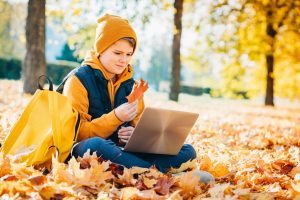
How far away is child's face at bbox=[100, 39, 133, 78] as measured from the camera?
3.51 m

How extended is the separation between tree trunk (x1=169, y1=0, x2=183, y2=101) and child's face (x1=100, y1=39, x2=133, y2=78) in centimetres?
1072

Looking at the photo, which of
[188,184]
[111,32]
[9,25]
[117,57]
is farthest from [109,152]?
[9,25]

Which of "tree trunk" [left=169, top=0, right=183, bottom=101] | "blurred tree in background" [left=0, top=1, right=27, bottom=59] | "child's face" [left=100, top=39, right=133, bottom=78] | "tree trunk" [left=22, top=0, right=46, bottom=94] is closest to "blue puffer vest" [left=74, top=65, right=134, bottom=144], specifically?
"child's face" [left=100, top=39, right=133, bottom=78]

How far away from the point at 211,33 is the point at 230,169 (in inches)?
644

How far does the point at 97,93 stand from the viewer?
3.53 meters

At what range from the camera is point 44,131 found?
316cm

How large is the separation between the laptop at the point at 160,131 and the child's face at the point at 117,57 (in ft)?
2.08

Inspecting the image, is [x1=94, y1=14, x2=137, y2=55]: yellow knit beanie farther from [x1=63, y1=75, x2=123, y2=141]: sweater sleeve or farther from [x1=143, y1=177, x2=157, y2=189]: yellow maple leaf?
[x1=143, y1=177, x2=157, y2=189]: yellow maple leaf

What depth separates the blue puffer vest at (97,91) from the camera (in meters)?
3.47

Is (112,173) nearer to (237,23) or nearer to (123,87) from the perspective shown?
(123,87)

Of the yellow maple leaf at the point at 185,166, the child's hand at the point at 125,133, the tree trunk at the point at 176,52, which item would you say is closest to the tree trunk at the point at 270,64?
the tree trunk at the point at 176,52

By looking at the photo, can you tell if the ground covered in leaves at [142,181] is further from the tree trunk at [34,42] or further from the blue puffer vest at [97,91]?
the tree trunk at [34,42]

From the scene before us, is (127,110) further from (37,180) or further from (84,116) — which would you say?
(37,180)

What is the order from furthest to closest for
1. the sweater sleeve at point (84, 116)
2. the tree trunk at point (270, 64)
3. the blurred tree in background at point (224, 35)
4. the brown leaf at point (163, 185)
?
the tree trunk at point (270, 64) → the blurred tree in background at point (224, 35) → the sweater sleeve at point (84, 116) → the brown leaf at point (163, 185)
